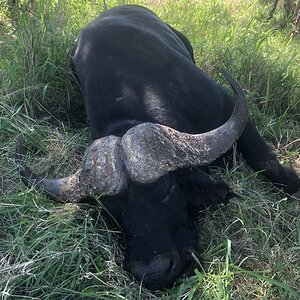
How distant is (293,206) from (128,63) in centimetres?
137

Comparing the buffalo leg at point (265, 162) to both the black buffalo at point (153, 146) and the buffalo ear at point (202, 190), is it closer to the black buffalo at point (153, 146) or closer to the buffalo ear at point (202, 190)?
the black buffalo at point (153, 146)

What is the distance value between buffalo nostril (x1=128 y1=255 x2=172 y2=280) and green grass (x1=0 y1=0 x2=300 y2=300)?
12 centimetres

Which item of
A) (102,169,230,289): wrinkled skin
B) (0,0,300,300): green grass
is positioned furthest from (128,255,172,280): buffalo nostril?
(0,0,300,300): green grass

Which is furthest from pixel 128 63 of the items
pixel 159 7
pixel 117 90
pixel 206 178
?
pixel 159 7

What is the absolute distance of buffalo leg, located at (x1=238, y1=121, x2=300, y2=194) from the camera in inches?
136

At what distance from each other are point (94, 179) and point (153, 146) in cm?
35

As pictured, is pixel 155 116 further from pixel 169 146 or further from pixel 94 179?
pixel 94 179

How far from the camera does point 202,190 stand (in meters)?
2.97

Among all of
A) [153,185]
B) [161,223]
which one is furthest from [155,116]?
[161,223]

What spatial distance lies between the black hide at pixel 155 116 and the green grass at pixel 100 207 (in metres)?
0.15

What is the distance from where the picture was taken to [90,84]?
11.6ft

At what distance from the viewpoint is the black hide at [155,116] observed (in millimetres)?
2650

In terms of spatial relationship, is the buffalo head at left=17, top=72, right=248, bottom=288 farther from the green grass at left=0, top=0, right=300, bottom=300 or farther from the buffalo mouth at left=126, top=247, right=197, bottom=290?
the green grass at left=0, top=0, right=300, bottom=300

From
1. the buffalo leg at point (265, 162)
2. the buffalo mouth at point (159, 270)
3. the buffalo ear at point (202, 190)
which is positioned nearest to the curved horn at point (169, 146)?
the buffalo ear at point (202, 190)
